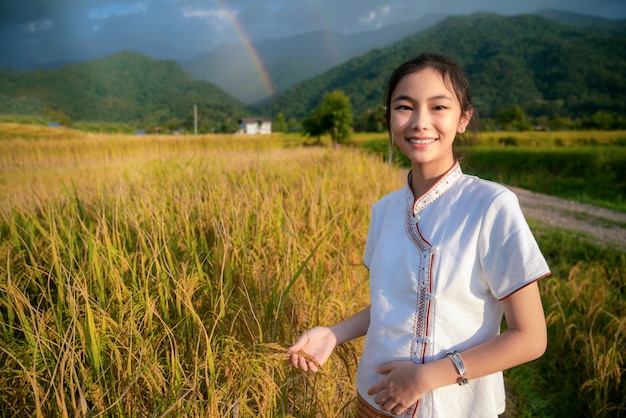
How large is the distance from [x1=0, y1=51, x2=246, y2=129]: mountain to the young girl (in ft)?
16.2

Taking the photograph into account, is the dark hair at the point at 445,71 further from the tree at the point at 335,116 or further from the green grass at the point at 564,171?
the tree at the point at 335,116

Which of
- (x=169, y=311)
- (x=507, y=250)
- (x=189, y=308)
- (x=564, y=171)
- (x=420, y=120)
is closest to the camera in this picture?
(x=507, y=250)

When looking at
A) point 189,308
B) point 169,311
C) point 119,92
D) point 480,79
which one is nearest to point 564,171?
point 169,311

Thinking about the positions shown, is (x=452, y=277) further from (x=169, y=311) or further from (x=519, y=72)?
(x=519, y=72)

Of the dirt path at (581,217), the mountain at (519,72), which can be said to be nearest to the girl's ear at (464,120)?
the dirt path at (581,217)

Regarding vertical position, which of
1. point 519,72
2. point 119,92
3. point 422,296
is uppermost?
point 519,72

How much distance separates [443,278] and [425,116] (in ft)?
1.04

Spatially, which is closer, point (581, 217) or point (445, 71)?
point (445, 71)

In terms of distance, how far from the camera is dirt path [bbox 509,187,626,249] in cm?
655

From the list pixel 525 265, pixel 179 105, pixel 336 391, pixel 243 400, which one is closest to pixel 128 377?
pixel 243 400

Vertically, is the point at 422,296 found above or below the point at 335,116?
below

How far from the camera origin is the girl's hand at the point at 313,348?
3.01 feet

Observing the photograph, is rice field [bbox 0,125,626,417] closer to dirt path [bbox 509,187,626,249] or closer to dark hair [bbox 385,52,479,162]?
dark hair [bbox 385,52,479,162]

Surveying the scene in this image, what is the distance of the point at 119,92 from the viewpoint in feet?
113
